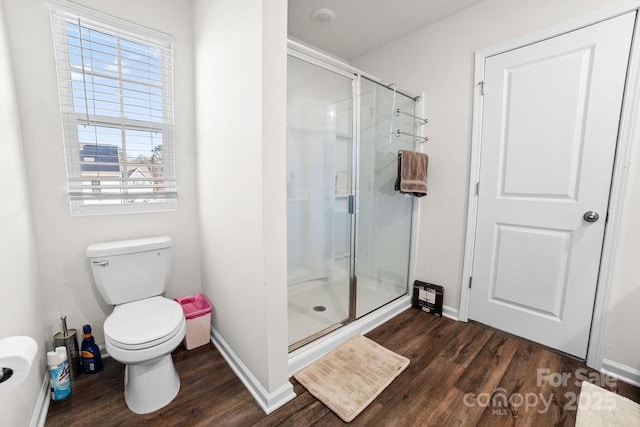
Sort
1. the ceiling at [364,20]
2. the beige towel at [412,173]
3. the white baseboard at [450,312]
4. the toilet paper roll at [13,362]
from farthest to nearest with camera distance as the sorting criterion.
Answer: the white baseboard at [450,312] → the beige towel at [412,173] → the ceiling at [364,20] → the toilet paper roll at [13,362]

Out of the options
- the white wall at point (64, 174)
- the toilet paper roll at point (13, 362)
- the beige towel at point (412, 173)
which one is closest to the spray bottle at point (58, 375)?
the white wall at point (64, 174)

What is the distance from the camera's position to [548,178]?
5.94ft

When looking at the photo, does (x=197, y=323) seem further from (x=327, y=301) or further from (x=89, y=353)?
(x=327, y=301)

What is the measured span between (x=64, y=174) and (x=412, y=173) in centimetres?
236

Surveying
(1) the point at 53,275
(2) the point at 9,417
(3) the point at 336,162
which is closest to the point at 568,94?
(3) the point at 336,162

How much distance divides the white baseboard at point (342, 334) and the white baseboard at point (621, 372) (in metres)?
1.28

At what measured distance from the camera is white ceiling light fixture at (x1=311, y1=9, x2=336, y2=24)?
7.02 ft

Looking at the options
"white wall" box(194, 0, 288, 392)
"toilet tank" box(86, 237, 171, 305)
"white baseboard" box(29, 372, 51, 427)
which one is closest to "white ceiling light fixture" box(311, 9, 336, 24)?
"white wall" box(194, 0, 288, 392)

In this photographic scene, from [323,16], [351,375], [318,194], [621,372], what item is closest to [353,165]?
[318,194]

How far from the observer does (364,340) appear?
1983 mm

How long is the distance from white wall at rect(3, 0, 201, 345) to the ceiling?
93 cm

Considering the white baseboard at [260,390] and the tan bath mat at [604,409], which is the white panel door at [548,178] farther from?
the white baseboard at [260,390]

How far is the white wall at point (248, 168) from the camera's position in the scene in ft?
4.09

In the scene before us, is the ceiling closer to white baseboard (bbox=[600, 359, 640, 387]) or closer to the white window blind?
the white window blind
